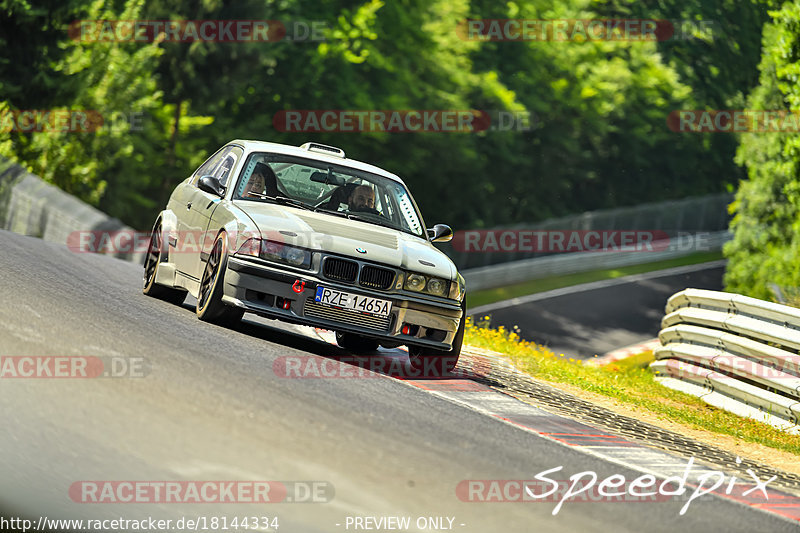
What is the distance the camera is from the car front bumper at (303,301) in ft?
29.3

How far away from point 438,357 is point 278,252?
189cm

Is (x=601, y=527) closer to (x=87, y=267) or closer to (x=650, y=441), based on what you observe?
(x=650, y=441)

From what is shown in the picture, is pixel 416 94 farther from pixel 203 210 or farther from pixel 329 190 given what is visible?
pixel 203 210

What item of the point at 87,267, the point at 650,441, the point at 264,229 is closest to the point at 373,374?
the point at 264,229

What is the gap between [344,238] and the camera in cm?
933

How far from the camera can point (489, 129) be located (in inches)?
1948

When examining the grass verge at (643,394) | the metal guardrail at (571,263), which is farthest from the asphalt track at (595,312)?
the grass verge at (643,394)

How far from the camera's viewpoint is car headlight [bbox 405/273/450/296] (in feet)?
30.5

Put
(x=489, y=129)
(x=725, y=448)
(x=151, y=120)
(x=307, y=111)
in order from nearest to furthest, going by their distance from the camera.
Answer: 1. (x=725, y=448)
2. (x=151, y=120)
3. (x=307, y=111)
4. (x=489, y=129)

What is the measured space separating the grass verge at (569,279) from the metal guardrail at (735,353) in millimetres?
22420

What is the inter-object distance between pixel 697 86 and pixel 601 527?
44.5m

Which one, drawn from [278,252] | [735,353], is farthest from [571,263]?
[278,252]

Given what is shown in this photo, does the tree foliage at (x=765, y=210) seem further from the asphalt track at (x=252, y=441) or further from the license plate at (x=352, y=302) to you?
the asphalt track at (x=252, y=441)

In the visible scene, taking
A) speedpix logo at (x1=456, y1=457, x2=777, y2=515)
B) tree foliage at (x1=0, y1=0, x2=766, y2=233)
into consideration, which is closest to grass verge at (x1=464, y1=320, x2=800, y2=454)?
speedpix logo at (x1=456, y1=457, x2=777, y2=515)
